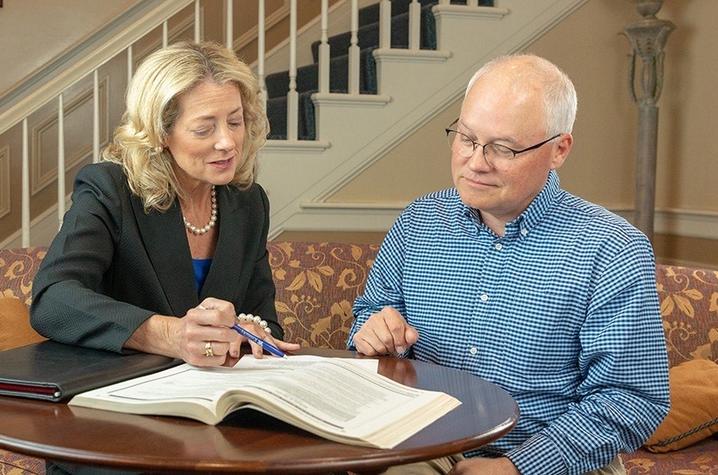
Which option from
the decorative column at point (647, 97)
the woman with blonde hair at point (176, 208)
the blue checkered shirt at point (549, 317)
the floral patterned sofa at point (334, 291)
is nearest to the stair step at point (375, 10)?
the decorative column at point (647, 97)

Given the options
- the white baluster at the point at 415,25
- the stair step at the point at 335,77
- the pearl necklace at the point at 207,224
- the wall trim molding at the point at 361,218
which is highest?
the white baluster at the point at 415,25

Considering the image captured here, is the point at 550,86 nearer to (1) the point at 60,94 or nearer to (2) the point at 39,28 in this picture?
(1) the point at 60,94

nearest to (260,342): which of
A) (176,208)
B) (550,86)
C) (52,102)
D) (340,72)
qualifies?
(176,208)

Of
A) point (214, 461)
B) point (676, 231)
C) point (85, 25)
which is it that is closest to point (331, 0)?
point (85, 25)

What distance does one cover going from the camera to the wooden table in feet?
3.85

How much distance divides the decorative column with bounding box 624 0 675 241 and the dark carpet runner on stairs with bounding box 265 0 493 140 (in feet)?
2.16

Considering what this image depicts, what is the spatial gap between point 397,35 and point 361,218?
34.6 inches

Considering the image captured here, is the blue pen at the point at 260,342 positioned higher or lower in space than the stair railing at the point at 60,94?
lower

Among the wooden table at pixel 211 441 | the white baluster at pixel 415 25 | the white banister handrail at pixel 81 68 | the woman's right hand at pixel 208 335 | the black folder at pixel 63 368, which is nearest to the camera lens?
the wooden table at pixel 211 441

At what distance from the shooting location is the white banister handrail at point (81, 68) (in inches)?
139

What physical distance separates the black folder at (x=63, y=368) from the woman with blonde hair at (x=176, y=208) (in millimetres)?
106

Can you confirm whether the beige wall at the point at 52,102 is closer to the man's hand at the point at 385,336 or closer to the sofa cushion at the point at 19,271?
the sofa cushion at the point at 19,271

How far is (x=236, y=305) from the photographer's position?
2096 mm

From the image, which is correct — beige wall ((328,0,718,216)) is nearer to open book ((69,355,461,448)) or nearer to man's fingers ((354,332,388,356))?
man's fingers ((354,332,388,356))
